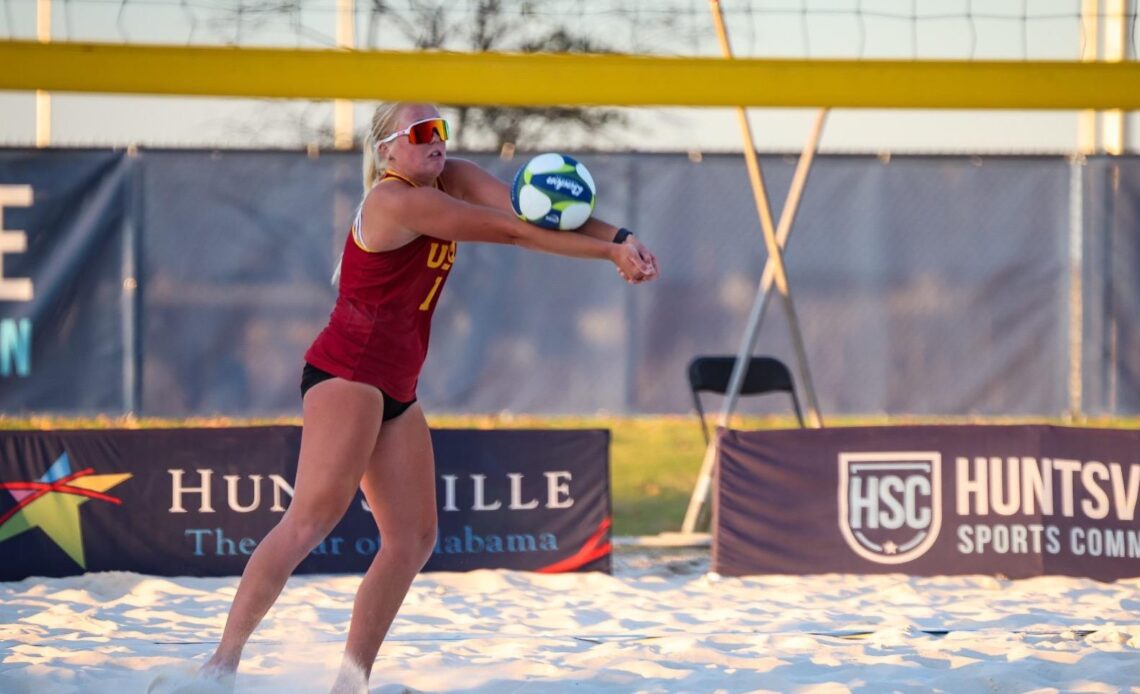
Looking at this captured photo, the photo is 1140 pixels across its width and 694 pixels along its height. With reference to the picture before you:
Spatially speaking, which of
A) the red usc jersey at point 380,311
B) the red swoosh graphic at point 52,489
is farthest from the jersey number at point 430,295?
the red swoosh graphic at point 52,489

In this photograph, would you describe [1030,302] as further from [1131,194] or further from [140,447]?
[140,447]

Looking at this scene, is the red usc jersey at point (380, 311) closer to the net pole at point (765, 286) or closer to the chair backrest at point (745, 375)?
the net pole at point (765, 286)

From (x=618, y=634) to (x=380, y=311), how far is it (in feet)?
6.38

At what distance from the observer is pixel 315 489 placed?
3.70 meters

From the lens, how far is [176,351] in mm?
9266

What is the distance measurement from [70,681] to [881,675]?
2.40 m

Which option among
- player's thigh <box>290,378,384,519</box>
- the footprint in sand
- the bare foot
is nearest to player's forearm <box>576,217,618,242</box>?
player's thigh <box>290,378,384,519</box>

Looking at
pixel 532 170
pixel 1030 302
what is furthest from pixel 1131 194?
pixel 532 170

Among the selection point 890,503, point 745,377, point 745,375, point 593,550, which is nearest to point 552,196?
point 593,550

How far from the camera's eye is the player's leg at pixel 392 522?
3859 millimetres

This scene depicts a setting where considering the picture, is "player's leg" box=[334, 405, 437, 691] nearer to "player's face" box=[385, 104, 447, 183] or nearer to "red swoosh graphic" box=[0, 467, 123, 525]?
"player's face" box=[385, 104, 447, 183]

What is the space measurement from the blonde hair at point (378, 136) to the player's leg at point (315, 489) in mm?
560

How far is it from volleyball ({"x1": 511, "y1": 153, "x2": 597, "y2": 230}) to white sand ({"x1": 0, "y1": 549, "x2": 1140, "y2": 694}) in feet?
4.76

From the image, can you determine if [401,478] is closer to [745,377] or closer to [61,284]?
[745,377]
